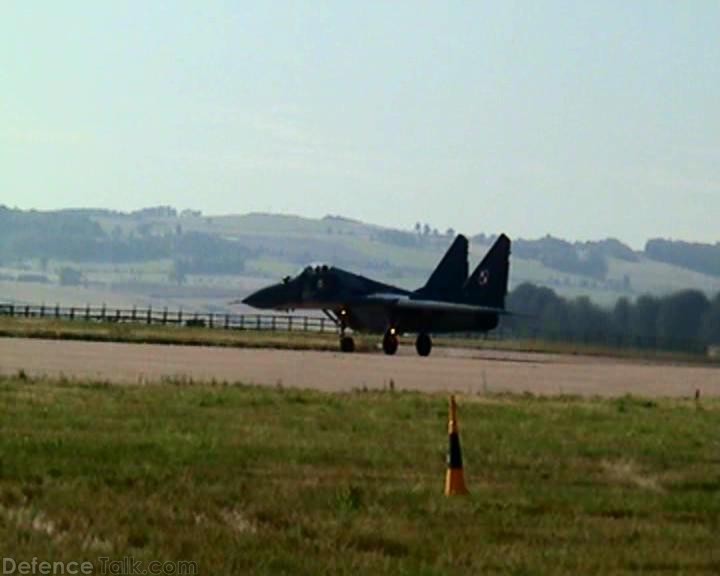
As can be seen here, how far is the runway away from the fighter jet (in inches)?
232

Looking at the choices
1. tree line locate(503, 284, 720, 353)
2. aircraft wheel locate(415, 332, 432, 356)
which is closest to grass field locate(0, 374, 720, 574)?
aircraft wheel locate(415, 332, 432, 356)

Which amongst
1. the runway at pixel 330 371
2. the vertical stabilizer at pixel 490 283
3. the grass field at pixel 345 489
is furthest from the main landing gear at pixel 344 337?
the grass field at pixel 345 489

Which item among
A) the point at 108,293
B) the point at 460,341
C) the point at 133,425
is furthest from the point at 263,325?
the point at 108,293

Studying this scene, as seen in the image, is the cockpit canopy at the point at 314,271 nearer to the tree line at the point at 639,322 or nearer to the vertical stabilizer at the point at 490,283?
the vertical stabilizer at the point at 490,283

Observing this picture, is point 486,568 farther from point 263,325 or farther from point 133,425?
point 263,325

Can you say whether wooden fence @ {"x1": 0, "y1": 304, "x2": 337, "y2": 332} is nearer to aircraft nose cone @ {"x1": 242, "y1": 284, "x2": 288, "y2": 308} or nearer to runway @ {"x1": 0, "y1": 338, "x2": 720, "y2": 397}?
aircraft nose cone @ {"x1": 242, "y1": 284, "x2": 288, "y2": 308}

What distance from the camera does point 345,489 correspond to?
14.1 meters

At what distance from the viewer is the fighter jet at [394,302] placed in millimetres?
59406

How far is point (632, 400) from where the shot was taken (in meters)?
30.7

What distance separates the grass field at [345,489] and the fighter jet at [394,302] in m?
35.3

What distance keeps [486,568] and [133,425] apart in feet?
30.1

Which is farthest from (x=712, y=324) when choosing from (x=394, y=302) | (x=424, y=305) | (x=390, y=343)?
(x=390, y=343)

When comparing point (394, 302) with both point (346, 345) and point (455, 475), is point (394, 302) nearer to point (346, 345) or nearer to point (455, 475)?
point (346, 345)

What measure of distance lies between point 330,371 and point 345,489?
2469 centimetres
